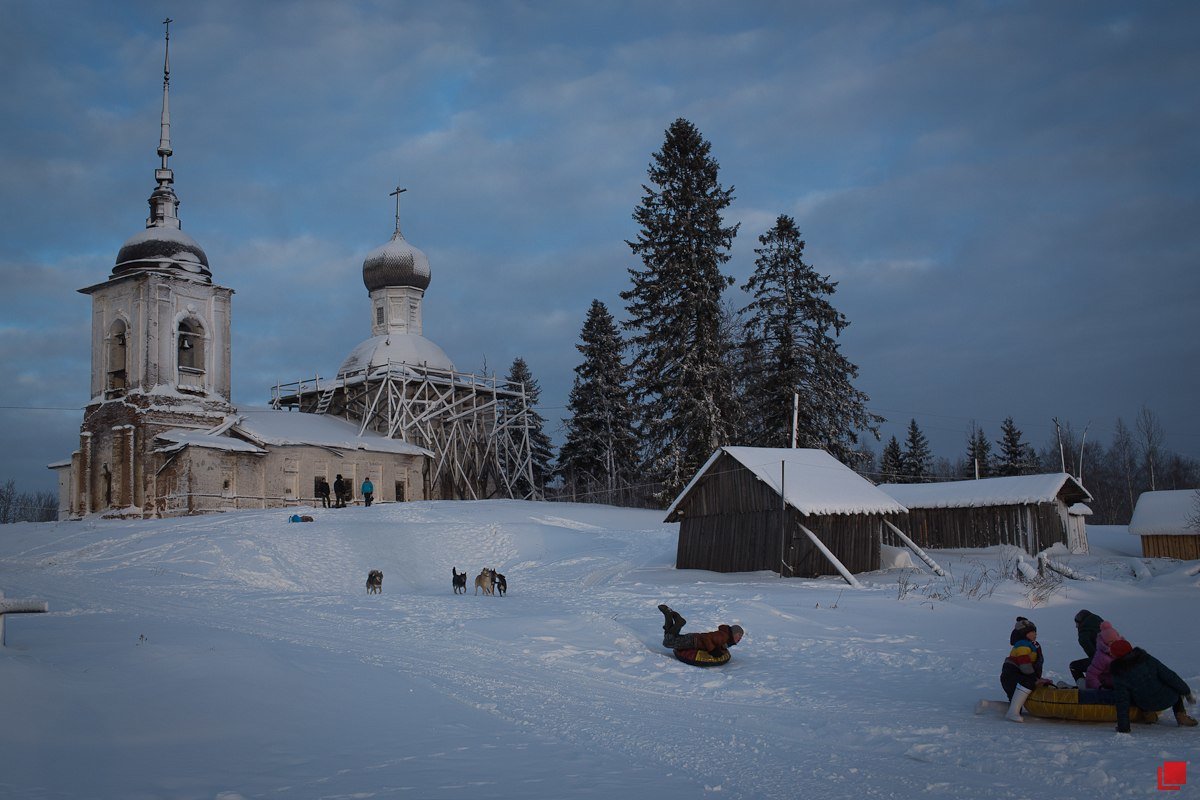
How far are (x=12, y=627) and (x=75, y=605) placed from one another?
15.8 feet

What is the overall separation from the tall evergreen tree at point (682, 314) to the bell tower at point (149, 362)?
19.3 meters

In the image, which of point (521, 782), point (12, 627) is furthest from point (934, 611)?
point (12, 627)

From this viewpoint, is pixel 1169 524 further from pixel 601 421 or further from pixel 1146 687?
pixel 1146 687

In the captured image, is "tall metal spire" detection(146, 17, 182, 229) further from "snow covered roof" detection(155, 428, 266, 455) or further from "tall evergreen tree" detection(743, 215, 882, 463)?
"tall evergreen tree" detection(743, 215, 882, 463)

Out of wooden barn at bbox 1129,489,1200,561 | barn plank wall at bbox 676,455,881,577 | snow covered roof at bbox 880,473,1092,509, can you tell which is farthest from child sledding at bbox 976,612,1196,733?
wooden barn at bbox 1129,489,1200,561

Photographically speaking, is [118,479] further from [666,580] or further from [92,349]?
[666,580]

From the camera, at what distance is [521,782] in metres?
7.88

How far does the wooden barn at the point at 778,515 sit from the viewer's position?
27.6 metres

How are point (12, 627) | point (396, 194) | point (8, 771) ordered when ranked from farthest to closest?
point (396, 194) → point (12, 627) → point (8, 771)

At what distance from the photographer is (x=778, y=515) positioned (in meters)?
28.0

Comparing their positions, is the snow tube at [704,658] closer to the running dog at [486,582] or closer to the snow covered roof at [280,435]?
the running dog at [486,582]

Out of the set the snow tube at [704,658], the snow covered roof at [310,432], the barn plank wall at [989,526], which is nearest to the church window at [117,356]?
the snow covered roof at [310,432]

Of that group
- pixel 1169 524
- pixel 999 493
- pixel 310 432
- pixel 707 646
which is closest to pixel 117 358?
pixel 310 432

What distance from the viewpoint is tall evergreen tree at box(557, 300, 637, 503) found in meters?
57.6
